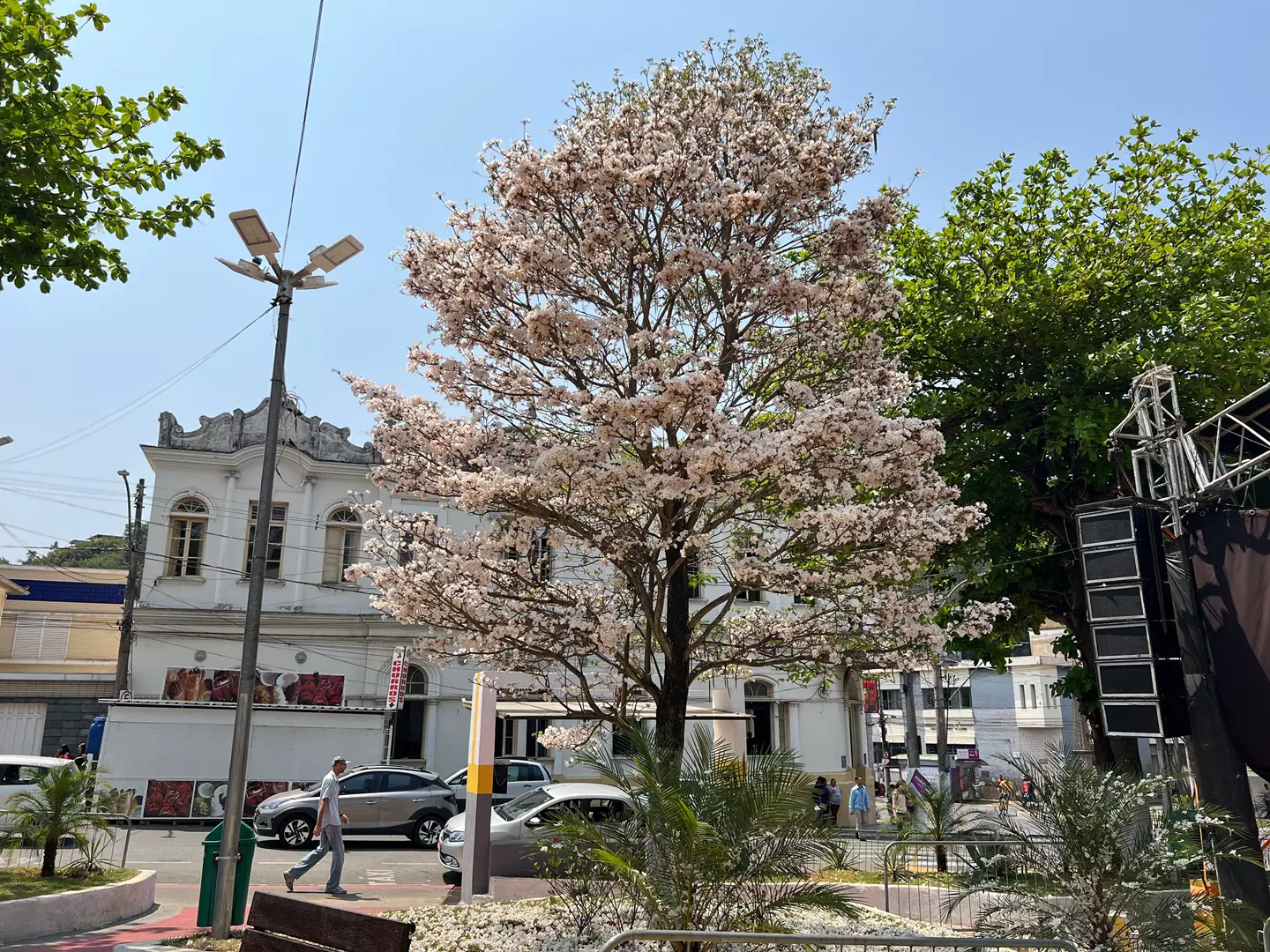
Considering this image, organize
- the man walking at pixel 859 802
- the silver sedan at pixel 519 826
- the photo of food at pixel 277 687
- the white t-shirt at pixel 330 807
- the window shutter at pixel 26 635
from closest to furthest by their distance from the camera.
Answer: the white t-shirt at pixel 330 807 < the silver sedan at pixel 519 826 < the man walking at pixel 859 802 < the photo of food at pixel 277 687 < the window shutter at pixel 26 635

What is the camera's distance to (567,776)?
1117 inches

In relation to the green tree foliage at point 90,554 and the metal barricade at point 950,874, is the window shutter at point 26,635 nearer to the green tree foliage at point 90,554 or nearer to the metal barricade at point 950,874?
the green tree foliage at point 90,554

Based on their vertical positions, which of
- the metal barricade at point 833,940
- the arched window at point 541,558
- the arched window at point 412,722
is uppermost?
the arched window at point 541,558

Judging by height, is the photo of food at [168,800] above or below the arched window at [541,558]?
below

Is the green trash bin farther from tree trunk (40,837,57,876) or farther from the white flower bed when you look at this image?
tree trunk (40,837,57,876)

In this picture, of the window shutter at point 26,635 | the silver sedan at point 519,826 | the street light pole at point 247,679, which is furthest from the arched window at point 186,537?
the street light pole at point 247,679

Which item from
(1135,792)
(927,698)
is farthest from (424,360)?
(927,698)

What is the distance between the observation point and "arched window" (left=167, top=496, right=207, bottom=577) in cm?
2888

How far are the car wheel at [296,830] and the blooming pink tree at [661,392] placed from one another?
954 cm

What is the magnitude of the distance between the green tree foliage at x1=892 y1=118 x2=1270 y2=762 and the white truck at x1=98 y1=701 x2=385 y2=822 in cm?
1428

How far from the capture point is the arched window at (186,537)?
1137 inches

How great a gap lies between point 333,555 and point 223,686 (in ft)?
16.1

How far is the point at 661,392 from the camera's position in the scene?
859cm

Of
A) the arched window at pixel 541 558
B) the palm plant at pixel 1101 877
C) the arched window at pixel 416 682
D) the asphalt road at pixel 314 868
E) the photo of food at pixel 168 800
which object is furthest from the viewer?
the arched window at pixel 416 682
